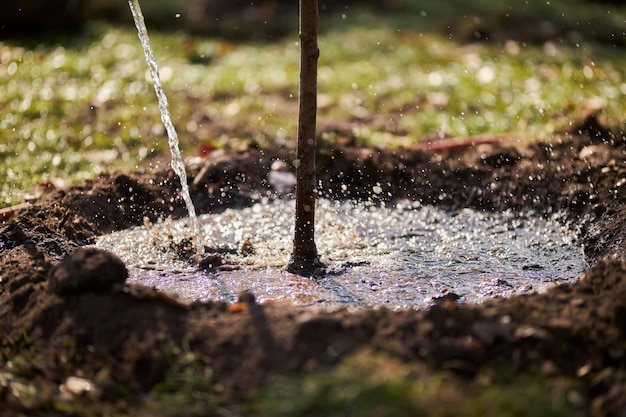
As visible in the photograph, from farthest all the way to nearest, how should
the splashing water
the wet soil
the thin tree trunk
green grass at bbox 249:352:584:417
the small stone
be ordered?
the splashing water → the thin tree trunk → the small stone → the wet soil → green grass at bbox 249:352:584:417

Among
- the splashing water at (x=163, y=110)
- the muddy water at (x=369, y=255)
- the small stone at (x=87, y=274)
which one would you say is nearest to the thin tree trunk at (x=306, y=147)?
the muddy water at (x=369, y=255)

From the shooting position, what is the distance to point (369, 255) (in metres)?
4.01

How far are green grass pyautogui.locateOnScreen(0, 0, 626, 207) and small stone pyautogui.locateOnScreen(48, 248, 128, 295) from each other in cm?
210

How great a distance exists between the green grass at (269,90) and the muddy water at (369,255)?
3.49 feet

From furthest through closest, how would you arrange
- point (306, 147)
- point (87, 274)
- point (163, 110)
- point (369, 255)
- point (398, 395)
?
point (163, 110) → point (369, 255) → point (306, 147) → point (87, 274) → point (398, 395)

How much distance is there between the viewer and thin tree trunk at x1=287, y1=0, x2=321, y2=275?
3.54 meters

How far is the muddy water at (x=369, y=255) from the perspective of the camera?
3.58 meters

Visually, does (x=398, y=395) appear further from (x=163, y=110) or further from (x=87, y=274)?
(x=163, y=110)

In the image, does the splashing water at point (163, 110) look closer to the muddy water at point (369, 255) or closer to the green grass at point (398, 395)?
the muddy water at point (369, 255)

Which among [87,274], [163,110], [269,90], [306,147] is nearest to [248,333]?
[87,274]

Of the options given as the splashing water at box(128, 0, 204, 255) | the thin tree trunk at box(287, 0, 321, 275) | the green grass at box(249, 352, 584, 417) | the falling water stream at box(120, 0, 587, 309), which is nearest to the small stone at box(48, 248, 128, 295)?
the falling water stream at box(120, 0, 587, 309)

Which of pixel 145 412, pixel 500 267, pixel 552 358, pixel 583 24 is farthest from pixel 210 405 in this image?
pixel 583 24

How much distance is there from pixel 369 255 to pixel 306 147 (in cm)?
67

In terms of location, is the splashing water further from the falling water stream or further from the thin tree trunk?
the thin tree trunk
